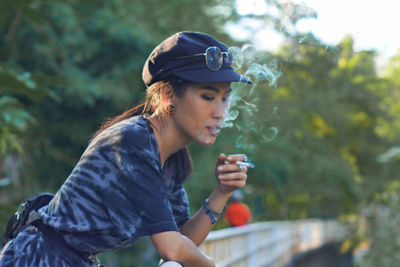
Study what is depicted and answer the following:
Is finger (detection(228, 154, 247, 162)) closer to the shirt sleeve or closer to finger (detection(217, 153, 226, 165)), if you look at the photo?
finger (detection(217, 153, 226, 165))

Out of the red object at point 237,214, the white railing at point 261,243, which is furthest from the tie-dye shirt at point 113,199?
the red object at point 237,214

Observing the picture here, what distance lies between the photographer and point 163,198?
2.17m

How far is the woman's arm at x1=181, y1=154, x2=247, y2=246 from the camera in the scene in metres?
2.55

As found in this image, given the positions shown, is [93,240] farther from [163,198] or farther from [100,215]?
[163,198]

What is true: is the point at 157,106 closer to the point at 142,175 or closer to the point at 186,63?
the point at 186,63

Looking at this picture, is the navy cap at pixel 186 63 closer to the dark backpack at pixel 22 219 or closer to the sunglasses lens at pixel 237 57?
the sunglasses lens at pixel 237 57

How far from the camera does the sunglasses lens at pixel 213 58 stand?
2.31 metres

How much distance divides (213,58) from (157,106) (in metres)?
0.30

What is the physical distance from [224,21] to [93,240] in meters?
16.6

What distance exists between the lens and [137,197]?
84.0 inches

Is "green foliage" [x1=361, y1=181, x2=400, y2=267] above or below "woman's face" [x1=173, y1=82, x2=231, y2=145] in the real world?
below

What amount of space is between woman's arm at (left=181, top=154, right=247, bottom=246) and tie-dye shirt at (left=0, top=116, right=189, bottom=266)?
1.35 ft

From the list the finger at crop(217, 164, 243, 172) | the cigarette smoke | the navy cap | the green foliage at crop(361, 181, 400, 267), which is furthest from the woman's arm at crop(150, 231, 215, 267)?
the green foliage at crop(361, 181, 400, 267)

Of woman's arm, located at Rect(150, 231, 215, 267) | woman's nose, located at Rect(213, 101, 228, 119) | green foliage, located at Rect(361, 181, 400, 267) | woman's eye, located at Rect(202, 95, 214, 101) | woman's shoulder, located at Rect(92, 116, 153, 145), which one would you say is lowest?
green foliage, located at Rect(361, 181, 400, 267)
